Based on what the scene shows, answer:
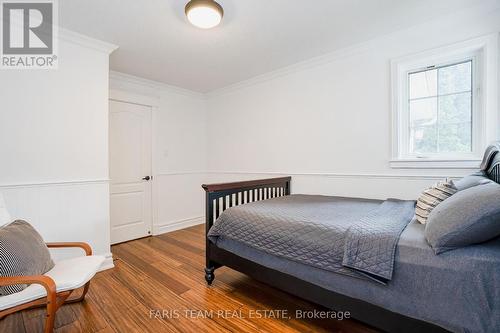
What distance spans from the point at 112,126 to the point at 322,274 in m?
3.14

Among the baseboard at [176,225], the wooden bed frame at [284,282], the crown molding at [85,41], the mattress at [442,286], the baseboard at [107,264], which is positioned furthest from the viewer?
the baseboard at [176,225]

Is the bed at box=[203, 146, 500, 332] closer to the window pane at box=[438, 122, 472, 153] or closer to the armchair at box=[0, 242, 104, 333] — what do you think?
the window pane at box=[438, 122, 472, 153]

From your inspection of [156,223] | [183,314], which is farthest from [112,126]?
[183,314]

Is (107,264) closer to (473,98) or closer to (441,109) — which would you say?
(441,109)

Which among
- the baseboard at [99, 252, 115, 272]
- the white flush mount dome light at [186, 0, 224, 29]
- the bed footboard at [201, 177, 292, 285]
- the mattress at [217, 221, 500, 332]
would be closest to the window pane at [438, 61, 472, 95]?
the mattress at [217, 221, 500, 332]

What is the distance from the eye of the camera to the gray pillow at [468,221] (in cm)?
98

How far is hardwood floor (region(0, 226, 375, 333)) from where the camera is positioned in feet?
5.01

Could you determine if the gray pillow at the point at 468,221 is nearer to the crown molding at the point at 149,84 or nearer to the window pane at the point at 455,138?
the window pane at the point at 455,138

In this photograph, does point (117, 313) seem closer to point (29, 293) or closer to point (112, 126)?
point (29, 293)

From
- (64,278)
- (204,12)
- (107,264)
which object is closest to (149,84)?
(204,12)

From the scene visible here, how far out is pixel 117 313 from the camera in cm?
167

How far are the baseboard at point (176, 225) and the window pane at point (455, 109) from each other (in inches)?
146

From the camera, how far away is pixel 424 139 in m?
2.30

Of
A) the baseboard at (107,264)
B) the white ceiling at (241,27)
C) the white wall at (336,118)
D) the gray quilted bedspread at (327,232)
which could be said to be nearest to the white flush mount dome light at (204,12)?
the white ceiling at (241,27)
